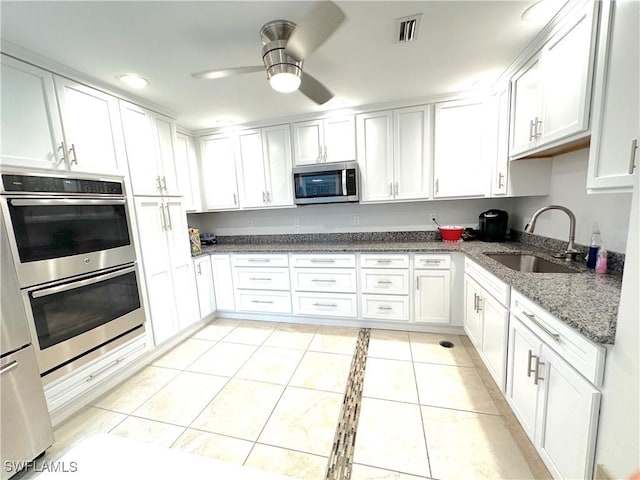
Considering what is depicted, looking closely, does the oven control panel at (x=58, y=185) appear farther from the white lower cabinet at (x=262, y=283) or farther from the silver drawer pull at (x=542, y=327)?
the silver drawer pull at (x=542, y=327)

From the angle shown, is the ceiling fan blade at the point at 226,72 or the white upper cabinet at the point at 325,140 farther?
the white upper cabinet at the point at 325,140

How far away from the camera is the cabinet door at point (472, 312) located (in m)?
2.07

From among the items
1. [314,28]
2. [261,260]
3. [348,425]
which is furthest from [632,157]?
[261,260]

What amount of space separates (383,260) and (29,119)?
9.47ft

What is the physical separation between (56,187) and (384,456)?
2.63m

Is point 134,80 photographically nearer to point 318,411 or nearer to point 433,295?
point 318,411

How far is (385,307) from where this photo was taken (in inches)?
109

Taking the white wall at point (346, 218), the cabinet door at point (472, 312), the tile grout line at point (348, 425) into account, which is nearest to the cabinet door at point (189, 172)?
the white wall at point (346, 218)

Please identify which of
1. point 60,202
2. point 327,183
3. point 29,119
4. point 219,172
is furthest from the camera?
point 219,172

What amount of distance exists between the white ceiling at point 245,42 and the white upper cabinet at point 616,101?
18.6 inches

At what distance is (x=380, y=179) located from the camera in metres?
2.83

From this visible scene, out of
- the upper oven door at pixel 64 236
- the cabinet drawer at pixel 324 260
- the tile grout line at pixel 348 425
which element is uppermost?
the upper oven door at pixel 64 236

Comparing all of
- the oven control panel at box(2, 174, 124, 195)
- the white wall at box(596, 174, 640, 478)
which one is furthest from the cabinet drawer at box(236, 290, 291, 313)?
the white wall at box(596, 174, 640, 478)

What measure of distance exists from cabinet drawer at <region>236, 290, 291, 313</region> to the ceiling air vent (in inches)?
100
